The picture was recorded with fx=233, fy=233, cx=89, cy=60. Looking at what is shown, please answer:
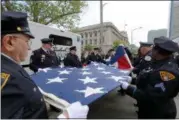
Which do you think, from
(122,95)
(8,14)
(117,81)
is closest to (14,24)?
(8,14)

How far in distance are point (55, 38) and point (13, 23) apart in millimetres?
9095

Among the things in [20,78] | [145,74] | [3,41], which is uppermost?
[3,41]

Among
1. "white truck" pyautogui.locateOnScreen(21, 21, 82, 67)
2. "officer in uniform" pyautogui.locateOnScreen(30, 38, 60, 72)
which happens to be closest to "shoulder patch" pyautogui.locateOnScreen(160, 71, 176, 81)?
"officer in uniform" pyautogui.locateOnScreen(30, 38, 60, 72)

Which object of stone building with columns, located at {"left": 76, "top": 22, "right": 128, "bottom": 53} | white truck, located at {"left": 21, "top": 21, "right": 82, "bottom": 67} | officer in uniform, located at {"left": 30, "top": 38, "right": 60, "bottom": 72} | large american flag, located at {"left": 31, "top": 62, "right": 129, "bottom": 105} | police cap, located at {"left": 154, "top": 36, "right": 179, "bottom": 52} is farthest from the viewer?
stone building with columns, located at {"left": 76, "top": 22, "right": 128, "bottom": 53}

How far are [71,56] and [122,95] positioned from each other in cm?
215

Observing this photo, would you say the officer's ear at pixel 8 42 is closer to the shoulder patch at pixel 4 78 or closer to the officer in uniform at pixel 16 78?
the officer in uniform at pixel 16 78

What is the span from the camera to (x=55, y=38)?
10.5 m

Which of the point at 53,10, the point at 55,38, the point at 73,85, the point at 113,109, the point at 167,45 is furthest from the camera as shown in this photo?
the point at 53,10

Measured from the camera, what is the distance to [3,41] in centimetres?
143

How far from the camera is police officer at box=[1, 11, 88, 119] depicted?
131 centimetres

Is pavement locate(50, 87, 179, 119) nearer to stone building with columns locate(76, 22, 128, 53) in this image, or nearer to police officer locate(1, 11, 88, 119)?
police officer locate(1, 11, 88, 119)

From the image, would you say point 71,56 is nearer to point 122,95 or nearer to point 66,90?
point 122,95

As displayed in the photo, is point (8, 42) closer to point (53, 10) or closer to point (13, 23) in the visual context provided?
point (13, 23)

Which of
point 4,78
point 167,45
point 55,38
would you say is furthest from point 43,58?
point 55,38
